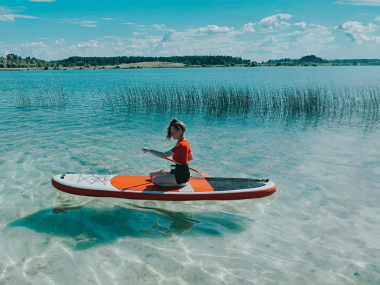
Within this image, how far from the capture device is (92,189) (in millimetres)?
5090

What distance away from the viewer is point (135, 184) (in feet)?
17.4

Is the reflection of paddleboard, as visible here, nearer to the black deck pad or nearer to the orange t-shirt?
the black deck pad

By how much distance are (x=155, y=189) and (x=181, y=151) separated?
0.75 metres

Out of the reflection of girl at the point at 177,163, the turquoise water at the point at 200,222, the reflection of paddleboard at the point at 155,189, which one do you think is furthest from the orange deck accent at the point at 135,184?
the turquoise water at the point at 200,222

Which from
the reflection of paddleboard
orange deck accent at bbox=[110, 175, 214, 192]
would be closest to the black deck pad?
the reflection of paddleboard

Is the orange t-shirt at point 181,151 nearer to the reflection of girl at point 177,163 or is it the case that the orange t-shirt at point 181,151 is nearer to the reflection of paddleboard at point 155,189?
the reflection of girl at point 177,163

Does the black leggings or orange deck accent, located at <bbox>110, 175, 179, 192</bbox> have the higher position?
the black leggings

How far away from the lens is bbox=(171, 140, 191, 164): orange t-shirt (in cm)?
493

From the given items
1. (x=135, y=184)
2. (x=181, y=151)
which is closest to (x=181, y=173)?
(x=181, y=151)

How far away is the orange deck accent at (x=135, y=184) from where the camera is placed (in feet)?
16.9

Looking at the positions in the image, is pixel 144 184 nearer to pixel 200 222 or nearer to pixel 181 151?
pixel 181 151

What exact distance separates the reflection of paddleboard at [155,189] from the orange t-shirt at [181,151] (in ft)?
1.61

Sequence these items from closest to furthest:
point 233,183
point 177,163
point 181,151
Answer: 1. point 181,151
2. point 177,163
3. point 233,183

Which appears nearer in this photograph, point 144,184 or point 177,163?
point 177,163
